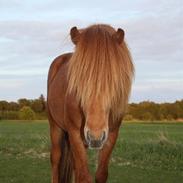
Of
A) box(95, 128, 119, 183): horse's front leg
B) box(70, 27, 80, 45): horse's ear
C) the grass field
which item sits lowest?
the grass field

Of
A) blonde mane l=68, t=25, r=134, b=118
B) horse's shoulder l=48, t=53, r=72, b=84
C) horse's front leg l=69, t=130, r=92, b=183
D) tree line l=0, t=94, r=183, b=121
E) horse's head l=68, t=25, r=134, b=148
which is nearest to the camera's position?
horse's head l=68, t=25, r=134, b=148

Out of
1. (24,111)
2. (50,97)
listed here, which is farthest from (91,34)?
(24,111)

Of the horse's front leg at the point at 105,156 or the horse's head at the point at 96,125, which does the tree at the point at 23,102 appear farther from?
the horse's head at the point at 96,125

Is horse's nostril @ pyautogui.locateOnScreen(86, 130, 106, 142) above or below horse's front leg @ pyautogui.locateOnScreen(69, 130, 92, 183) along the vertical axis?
above

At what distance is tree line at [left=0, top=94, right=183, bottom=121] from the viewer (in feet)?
213

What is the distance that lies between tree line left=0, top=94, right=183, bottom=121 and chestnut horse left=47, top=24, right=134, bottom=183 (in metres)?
53.6

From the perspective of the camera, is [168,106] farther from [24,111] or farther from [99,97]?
[99,97]

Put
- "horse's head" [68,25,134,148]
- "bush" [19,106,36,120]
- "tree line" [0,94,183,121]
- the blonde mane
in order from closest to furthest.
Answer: "horse's head" [68,25,134,148] → the blonde mane → "tree line" [0,94,183,121] → "bush" [19,106,36,120]

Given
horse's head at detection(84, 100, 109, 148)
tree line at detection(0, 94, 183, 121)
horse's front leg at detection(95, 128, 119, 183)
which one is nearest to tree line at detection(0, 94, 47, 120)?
tree line at detection(0, 94, 183, 121)

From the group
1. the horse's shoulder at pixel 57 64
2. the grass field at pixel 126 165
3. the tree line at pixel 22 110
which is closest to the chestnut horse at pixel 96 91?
the horse's shoulder at pixel 57 64

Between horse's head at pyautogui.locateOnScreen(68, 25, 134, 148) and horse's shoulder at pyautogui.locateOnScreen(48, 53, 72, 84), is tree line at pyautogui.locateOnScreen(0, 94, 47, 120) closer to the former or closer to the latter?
horse's shoulder at pyautogui.locateOnScreen(48, 53, 72, 84)

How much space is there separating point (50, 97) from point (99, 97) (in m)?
1.99

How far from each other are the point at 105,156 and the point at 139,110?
61.6m

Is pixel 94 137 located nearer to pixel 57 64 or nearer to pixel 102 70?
pixel 102 70
